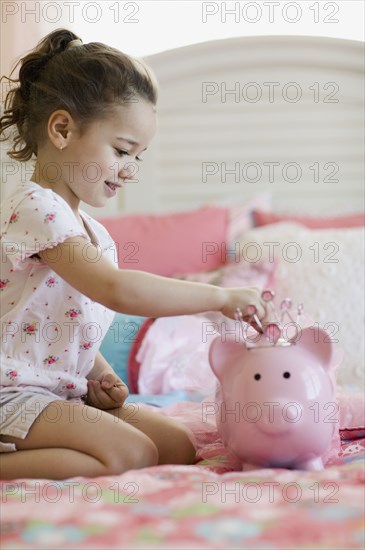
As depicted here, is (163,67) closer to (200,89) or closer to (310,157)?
(200,89)

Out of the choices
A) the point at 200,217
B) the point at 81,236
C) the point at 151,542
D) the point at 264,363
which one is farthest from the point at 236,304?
the point at 200,217

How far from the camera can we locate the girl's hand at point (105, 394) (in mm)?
1296

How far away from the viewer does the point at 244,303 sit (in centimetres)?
111

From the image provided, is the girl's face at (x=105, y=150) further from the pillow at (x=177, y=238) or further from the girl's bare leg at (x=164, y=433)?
the pillow at (x=177, y=238)

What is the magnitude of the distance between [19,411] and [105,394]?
0.19 meters

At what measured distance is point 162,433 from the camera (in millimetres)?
1252

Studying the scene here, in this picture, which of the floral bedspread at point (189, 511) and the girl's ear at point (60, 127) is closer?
the floral bedspread at point (189, 511)

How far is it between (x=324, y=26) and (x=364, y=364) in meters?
1.09

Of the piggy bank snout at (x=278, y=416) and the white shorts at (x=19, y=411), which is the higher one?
the piggy bank snout at (x=278, y=416)

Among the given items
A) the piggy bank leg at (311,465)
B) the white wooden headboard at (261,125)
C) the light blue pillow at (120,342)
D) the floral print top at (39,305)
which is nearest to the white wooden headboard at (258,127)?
the white wooden headboard at (261,125)

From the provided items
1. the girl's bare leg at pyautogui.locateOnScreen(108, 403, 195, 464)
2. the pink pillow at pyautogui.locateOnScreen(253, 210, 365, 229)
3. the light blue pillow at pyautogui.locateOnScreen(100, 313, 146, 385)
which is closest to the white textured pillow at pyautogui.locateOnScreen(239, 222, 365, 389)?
the pink pillow at pyautogui.locateOnScreen(253, 210, 365, 229)

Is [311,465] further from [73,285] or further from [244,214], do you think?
[244,214]

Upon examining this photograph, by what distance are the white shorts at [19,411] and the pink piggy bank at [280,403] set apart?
0.27 m

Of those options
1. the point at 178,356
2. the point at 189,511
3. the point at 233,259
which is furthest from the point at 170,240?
the point at 189,511
